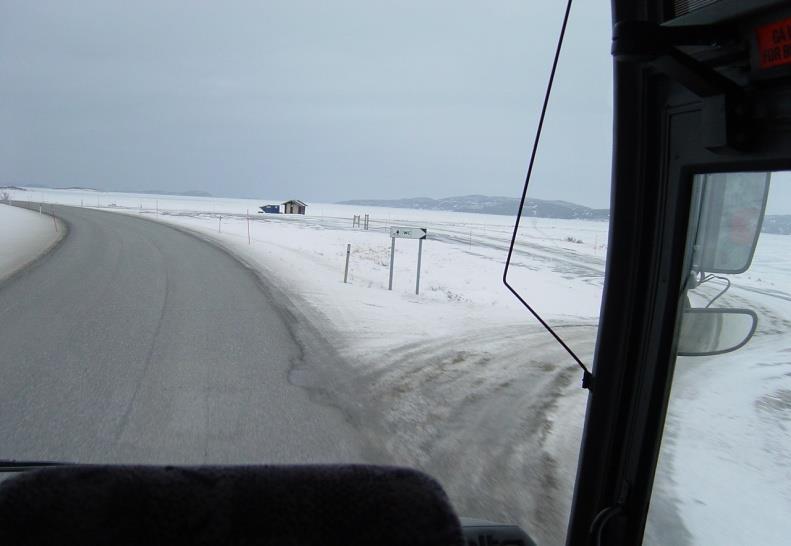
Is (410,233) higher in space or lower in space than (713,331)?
lower

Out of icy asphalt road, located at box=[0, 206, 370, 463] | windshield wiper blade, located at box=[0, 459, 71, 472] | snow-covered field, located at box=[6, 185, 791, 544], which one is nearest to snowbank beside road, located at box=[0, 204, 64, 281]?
icy asphalt road, located at box=[0, 206, 370, 463]

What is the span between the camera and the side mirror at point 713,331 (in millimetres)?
2338

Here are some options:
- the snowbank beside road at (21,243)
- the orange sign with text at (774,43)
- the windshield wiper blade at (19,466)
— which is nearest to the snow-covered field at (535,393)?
the orange sign with text at (774,43)

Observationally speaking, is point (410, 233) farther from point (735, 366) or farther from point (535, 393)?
point (735, 366)

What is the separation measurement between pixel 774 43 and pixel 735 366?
45.6 inches

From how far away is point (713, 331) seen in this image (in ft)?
8.05

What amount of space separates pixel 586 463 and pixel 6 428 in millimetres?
4856

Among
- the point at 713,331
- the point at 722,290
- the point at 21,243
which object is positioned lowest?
the point at 21,243

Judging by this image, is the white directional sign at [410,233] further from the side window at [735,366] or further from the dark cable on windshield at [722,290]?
the dark cable on windshield at [722,290]

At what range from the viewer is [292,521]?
1368 millimetres

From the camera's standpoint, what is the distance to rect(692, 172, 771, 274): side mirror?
7.17ft

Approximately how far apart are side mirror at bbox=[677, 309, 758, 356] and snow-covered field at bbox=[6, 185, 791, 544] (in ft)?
0.14

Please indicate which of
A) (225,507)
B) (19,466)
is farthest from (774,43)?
(19,466)

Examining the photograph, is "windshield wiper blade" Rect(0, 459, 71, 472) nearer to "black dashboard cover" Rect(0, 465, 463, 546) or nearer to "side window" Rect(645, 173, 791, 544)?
"black dashboard cover" Rect(0, 465, 463, 546)
